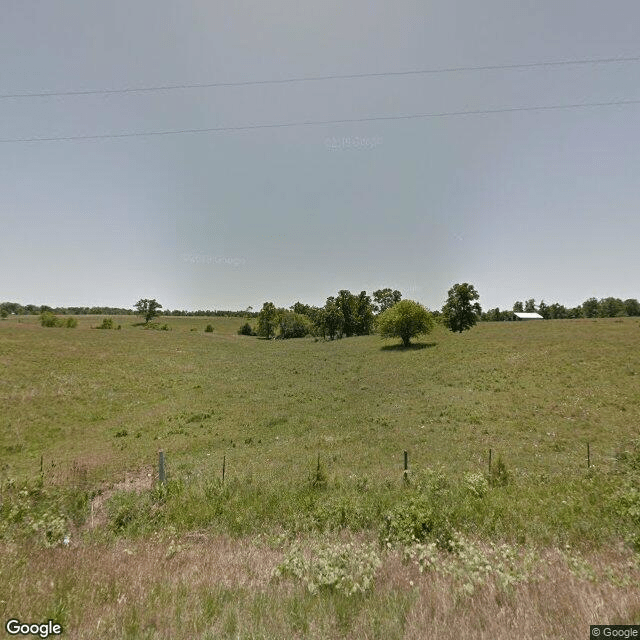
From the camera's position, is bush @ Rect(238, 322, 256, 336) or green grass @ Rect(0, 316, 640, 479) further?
bush @ Rect(238, 322, 256, 336)

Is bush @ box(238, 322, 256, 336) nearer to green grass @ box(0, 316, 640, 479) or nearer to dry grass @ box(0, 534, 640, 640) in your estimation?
green grass @ box(0, 316, 640, 479)

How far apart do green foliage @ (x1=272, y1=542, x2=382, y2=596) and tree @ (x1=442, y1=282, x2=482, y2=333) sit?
255 ft

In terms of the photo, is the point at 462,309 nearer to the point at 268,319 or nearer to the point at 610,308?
the point at 268,319

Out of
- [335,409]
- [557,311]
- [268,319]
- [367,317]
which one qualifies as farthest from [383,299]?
[557,311]

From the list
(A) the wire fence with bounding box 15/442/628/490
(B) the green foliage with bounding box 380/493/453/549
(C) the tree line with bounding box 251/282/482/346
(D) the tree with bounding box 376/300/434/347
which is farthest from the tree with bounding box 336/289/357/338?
(B) the green foliage with bounding box 380/493/453/549

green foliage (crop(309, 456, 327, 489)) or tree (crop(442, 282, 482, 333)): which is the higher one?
tree (crop(442, 282, 482, 333))

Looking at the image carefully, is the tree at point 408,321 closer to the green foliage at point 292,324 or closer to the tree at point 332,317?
the tree at point 332,317

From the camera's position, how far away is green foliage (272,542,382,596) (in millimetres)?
4430

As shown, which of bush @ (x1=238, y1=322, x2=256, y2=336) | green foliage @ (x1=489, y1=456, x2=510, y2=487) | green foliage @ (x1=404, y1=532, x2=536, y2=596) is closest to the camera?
green foliage @ (x1=404, y1=532, x2=536, y2=596)

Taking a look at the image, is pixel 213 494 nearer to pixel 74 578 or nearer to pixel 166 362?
pixel 74 578

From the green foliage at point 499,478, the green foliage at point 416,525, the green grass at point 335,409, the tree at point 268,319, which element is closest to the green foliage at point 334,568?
the green foliage at point 416,525

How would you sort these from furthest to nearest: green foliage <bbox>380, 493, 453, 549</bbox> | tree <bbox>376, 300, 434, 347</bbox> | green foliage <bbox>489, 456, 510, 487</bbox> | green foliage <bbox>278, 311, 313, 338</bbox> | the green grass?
green foliage <bbox>278, 311, 313, 338</bbox>
tree <bbox>376, 300, 434, 347</bbox>
the green grass
green foliage <bbox>489, 456, 510, 487</bbox>
green foliage <bbox>380, 493, 453, 549</bbox>

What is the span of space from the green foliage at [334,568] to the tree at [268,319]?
10712 centimetres

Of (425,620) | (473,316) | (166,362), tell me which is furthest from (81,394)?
(473,316)
